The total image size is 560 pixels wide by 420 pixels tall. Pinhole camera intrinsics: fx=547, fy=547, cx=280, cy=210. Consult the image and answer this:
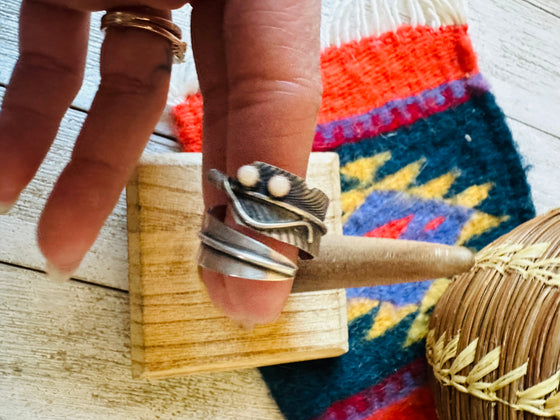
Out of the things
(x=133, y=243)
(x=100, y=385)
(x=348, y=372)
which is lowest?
(x=348, y=372)

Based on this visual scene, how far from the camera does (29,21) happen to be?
422mm

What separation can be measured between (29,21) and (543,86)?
577mm

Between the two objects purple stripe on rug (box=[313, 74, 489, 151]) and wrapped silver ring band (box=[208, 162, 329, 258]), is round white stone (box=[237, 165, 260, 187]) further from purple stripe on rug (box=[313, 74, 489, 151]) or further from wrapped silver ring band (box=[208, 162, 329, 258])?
purple stripe on rug (box=[313, 74, 489, 151])

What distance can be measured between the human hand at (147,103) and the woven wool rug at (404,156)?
0.49ft

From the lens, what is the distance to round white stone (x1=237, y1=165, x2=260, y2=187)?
0.98 ft

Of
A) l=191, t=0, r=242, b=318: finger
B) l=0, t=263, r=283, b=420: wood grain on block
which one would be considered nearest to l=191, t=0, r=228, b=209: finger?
l=191, t=0, r=242, b=318: finger

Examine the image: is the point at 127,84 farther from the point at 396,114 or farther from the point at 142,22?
the point at 396,114

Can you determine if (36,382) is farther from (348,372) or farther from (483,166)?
(483,166)

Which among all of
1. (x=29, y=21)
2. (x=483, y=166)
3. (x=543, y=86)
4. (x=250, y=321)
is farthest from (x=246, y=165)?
(x=543, y=86)

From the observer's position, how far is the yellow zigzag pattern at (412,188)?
1.95 feet

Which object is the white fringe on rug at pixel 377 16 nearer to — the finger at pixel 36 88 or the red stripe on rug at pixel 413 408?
the finger at pixel 36 88

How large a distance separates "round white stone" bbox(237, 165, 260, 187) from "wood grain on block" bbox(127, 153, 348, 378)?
187 millimetres

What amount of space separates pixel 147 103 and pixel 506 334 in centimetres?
34

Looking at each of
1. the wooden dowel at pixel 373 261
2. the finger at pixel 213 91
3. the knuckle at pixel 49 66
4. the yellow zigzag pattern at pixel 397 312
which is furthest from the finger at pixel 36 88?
the yellow zigzag pattern at pixel 397 312
